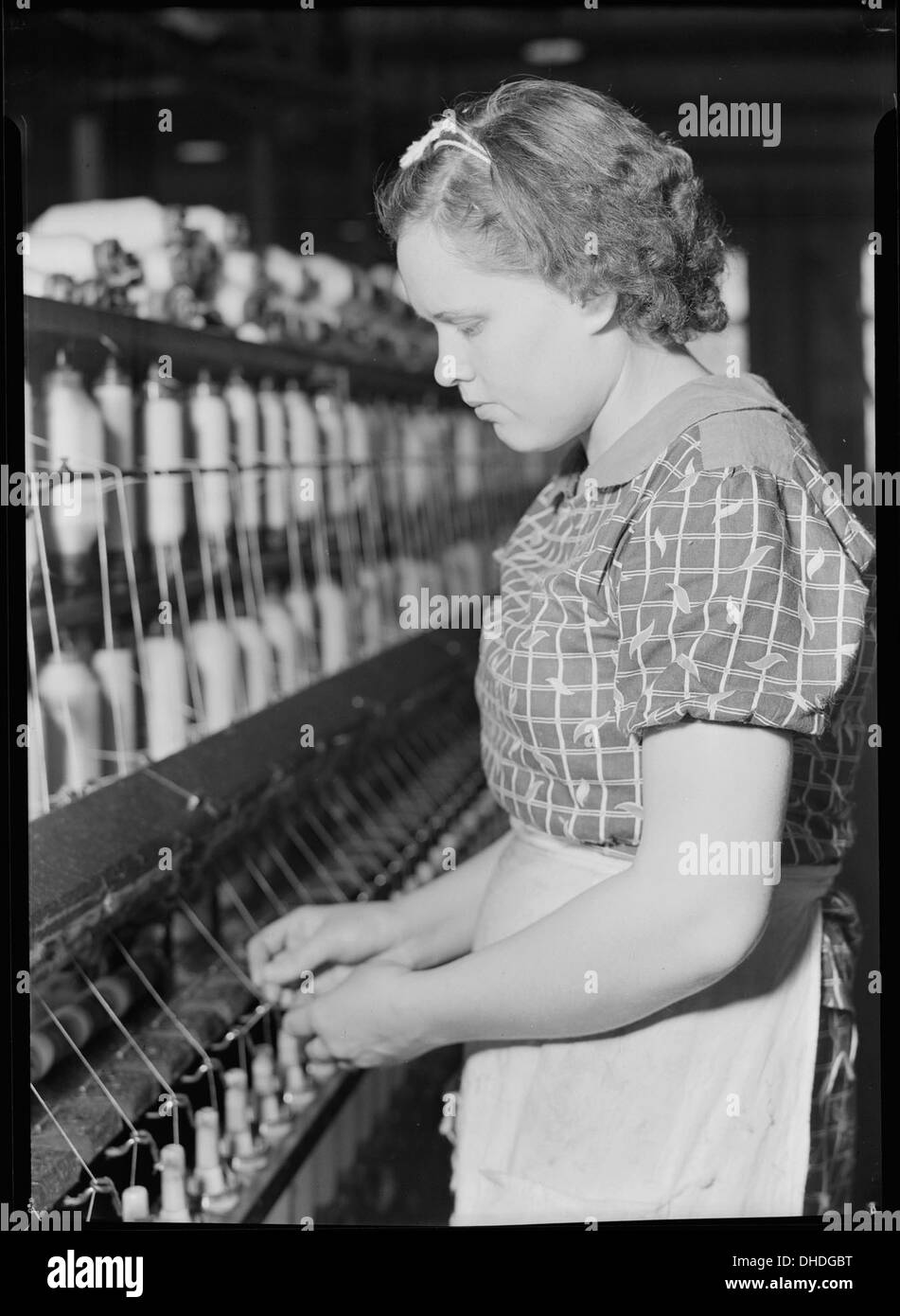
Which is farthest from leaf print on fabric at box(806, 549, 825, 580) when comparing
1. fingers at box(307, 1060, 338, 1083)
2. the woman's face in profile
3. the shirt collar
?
fingers at box(307, 1060, 338, 1083)

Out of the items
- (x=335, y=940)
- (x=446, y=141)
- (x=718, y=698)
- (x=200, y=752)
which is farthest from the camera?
(x=200, y=752)

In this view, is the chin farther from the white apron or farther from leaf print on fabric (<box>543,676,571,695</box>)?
the white apron

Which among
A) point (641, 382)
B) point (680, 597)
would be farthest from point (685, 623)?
point (641, 382)

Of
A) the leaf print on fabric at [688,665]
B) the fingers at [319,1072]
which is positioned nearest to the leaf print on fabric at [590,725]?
the leaf print on fabric at [688,665]

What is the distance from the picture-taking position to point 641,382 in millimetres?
1022

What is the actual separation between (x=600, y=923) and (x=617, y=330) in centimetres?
41

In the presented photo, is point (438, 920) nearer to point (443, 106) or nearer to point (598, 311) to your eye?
point (598, 311)

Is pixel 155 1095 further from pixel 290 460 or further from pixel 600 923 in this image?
pixel 290 460

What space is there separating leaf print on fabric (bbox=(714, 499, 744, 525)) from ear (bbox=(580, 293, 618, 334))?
0.19 meters

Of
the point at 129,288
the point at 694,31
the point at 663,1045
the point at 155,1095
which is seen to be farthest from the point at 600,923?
the point at 129,288

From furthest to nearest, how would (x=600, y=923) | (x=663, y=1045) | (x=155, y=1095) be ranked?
(x=155, y=1095)
(x=663, y=1045)
(x=600, y=923)

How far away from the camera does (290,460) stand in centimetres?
213

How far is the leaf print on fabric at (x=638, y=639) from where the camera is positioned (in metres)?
0.89

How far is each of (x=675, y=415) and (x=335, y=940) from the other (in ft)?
1.85
